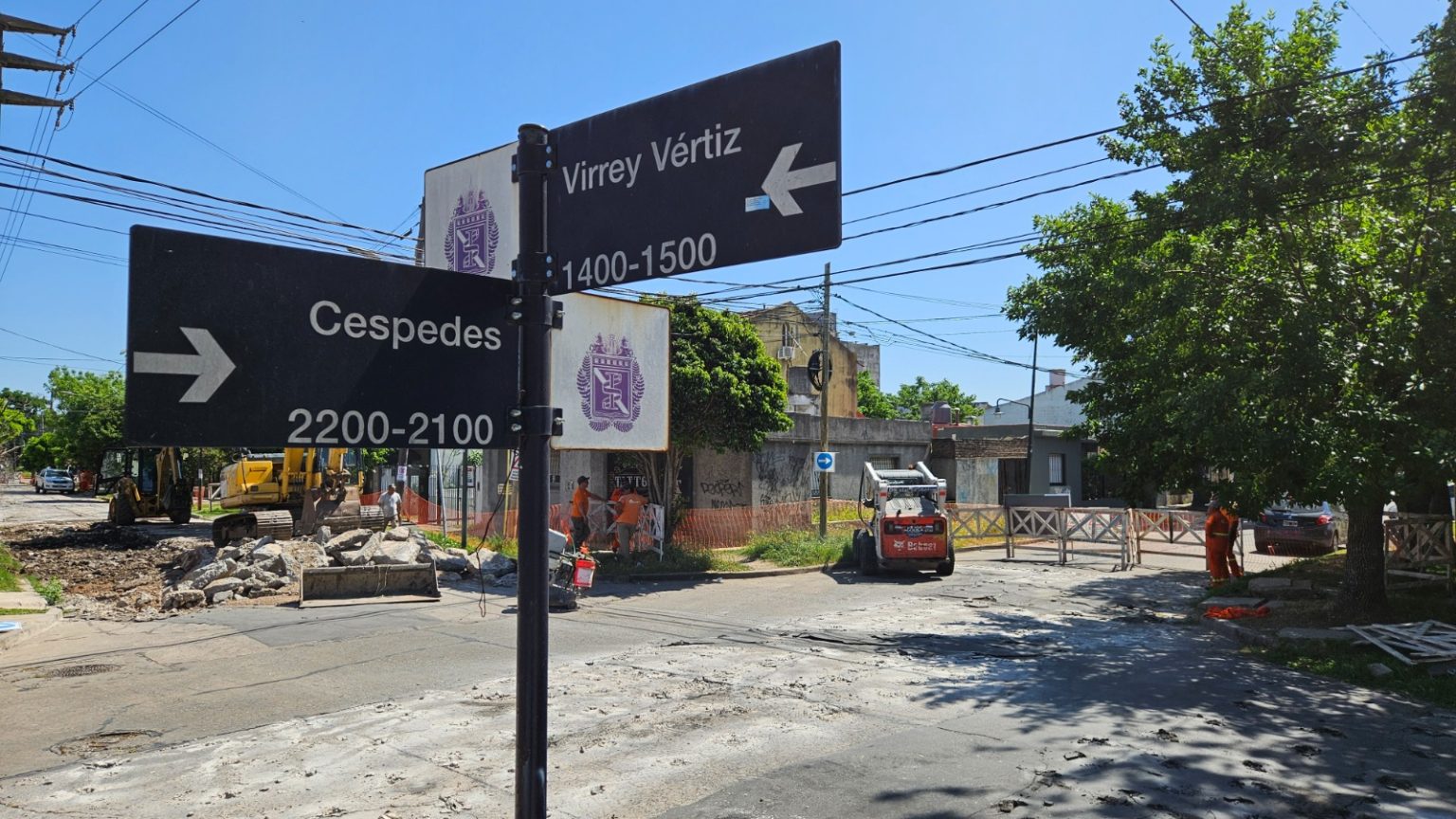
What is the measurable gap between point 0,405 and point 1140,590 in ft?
158

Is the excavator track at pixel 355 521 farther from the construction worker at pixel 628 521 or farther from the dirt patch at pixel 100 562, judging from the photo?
the construction worker at pixel 628 521

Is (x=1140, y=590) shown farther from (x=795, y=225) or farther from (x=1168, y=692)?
(x=795, y=225)

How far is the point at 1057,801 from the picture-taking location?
5785mm

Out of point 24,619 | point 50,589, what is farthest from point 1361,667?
point 50,589

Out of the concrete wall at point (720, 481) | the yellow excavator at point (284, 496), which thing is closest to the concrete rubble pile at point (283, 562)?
the yellow excavator at point (284, 496)

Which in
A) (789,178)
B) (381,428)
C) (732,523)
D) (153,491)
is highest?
(789,178)

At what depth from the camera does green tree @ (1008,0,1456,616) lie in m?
10.7

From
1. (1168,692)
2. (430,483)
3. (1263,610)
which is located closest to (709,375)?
(1263,610)

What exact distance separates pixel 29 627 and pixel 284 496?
14.4 metres

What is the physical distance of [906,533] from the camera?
63.6 ft

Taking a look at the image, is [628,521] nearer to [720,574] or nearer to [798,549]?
[720,574]

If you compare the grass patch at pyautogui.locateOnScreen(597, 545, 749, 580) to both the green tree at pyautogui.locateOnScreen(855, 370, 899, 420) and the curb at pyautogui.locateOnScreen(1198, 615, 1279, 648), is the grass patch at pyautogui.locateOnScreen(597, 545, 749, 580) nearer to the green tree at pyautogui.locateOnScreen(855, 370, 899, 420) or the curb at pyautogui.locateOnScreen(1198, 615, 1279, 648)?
the curb at pyautogui.locateOnScreen(1198, 615, 1279, 648)

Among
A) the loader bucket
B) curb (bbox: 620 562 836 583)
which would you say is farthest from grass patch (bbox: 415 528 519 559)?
the loader bucket

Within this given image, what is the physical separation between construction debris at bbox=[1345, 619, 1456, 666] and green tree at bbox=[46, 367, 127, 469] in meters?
57.3
